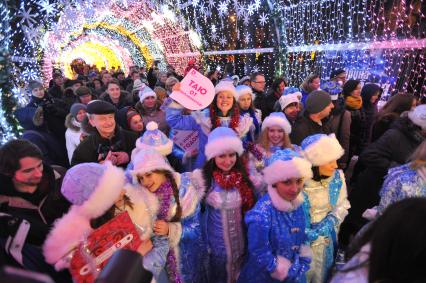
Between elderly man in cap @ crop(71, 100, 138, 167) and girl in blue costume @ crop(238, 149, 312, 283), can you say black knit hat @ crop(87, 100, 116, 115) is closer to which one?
elderly man in cap @ crop(71, 100, 138, 167)

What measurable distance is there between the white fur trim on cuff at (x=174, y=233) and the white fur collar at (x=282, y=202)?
2.42ft

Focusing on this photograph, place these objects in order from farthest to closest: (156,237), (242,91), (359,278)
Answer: (242,91), (156,237), (359,278)

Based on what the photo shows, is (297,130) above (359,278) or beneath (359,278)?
beneath

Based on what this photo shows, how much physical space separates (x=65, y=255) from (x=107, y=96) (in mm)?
4963

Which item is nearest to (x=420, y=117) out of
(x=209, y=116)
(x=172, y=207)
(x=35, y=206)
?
(x=209, y=116)

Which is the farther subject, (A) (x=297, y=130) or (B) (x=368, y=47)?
(B) (x=368, y=47)

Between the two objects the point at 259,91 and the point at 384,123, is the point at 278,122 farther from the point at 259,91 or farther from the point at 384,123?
the point at 259,91

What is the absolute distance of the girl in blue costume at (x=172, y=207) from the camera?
2.51 m

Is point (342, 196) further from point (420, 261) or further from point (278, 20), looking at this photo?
point (278, 20)

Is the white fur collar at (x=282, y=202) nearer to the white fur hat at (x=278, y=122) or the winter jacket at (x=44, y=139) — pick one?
the white fur hat at (x=278, y=122)

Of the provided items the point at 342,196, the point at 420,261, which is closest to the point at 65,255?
the point at 420,261

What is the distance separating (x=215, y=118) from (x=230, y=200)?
4.51 feet

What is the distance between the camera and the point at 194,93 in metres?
3.94

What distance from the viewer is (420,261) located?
115 centimetres
